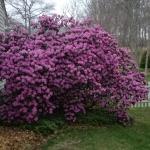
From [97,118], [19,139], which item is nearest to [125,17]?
[97,118]

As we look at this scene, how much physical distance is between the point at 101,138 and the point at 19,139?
1.82 meters

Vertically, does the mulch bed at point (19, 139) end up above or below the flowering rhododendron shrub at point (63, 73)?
below

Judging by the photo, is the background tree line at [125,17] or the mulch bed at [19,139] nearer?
the mulch bed at [19,139]

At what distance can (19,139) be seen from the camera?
383 inches

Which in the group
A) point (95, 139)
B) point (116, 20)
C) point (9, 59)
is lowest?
point (95, 139)

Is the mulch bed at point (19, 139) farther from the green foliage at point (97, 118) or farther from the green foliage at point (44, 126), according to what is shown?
the green foliage at point (97, 118)

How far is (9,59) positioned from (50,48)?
1.05 meters

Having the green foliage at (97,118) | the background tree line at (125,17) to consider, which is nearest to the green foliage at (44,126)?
the green foliage at (97,118)

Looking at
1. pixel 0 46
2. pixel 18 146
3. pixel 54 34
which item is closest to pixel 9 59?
pixel 0 46

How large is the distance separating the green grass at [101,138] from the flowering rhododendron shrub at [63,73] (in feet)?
1.43

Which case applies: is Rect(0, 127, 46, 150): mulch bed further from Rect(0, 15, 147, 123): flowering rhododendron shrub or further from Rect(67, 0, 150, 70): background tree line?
Rect(67, 0, 150, 70): background tree line

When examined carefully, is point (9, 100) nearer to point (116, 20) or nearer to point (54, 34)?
point (54, 34)

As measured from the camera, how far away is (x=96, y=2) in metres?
41.0

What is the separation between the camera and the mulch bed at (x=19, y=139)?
30.3 ft
